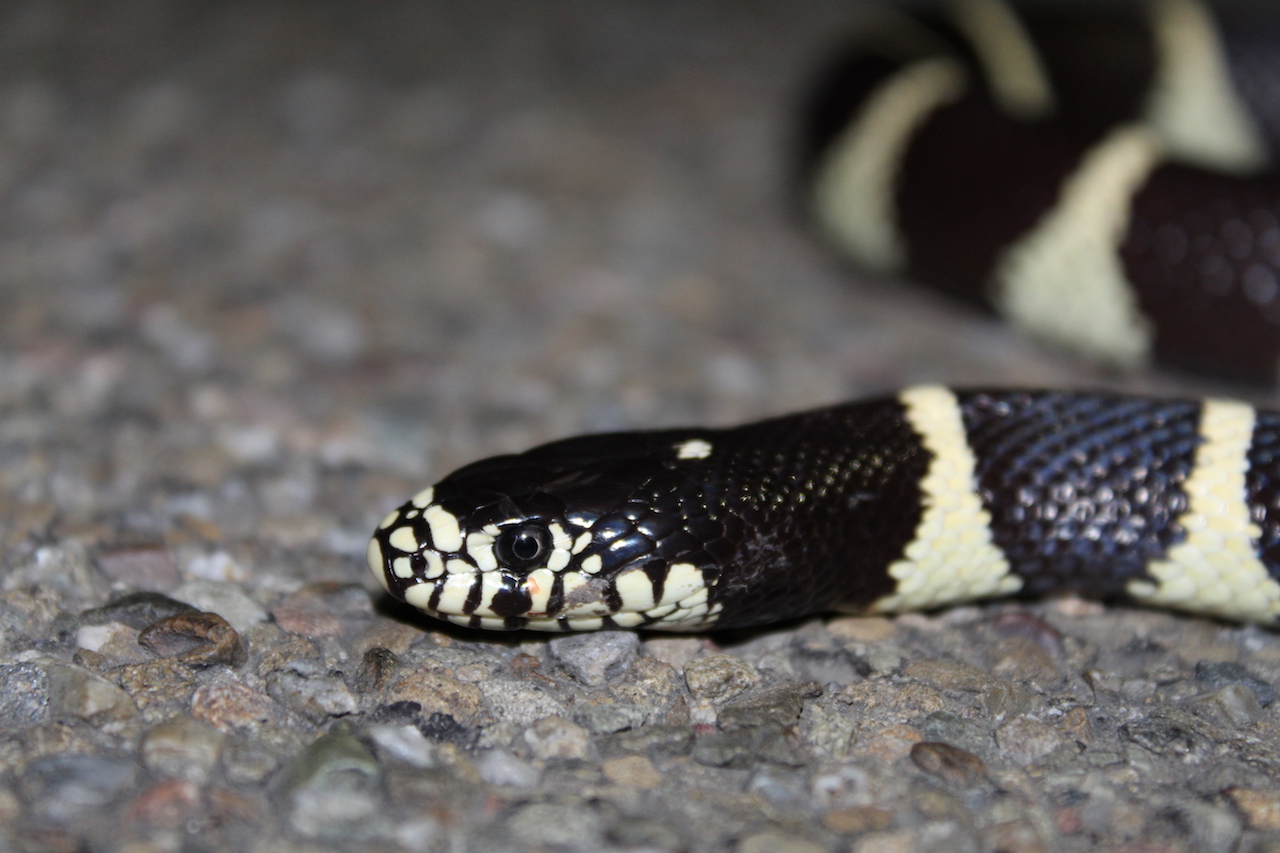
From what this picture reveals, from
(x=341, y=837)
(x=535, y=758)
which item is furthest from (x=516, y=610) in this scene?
(x=341, y=837)

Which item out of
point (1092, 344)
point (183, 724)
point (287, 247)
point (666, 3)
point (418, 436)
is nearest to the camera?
point (183, 724)

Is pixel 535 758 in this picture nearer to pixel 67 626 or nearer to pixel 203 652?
pixel 203 652

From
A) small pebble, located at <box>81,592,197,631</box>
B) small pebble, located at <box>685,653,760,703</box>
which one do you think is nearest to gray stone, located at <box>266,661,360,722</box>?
small pebble, located at <box>81,592,197,631</box>

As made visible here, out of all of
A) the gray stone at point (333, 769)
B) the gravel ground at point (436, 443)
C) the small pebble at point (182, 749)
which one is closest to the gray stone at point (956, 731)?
the gravel ground at point (436, 443)

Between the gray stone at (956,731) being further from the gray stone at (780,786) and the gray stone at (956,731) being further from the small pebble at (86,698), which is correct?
the small pebble at (86,698)

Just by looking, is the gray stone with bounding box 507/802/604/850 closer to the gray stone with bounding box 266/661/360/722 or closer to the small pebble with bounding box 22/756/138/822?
the gray stone with bounding box 266/661/360/722

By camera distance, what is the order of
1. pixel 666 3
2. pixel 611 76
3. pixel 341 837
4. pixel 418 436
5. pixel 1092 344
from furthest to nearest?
1. pixel 666 3
2. pixel 611 76
3. pixel 1092 344
4. pixel 418 436
5. pixel 341 837

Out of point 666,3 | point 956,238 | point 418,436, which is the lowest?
point 418,436
